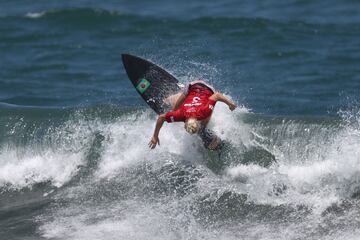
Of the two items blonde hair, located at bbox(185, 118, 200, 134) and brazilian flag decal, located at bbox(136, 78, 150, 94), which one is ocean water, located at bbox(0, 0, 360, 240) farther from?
blonde hair, located at bbox(185, 118, 200, 134)

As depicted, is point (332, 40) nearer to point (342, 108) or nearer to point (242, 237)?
point (342, 108)

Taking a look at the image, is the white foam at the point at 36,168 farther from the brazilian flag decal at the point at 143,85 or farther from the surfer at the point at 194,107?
the surfer at the point at 194,107

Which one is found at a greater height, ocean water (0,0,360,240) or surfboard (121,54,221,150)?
surfboard (121,54,221,150)

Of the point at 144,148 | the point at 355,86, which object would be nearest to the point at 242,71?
the point at 355,86

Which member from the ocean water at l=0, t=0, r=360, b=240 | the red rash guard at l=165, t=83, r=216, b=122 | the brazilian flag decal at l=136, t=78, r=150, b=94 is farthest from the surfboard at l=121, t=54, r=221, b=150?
the red rash guard at l=165, t=83, r=216, b=122

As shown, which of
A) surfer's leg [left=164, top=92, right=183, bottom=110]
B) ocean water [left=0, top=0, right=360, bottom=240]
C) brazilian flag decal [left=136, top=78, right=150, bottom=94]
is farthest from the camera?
brazilian flag decal [left=136, top=78, right=150, bottom=94]

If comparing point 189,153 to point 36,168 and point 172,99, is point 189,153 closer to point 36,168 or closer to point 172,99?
point 172,99

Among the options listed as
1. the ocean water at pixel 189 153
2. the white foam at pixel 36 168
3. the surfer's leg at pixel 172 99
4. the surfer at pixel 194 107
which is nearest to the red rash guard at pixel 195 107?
the surfer at pixel 194 107

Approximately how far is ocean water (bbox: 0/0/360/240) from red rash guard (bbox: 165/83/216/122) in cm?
129

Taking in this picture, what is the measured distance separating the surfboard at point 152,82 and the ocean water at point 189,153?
20.6 inches

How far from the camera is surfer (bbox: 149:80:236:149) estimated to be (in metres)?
11.2

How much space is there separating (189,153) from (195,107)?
1827 millimetres

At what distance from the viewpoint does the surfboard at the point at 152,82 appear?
1305 centimetres

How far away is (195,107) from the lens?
11.3 m
